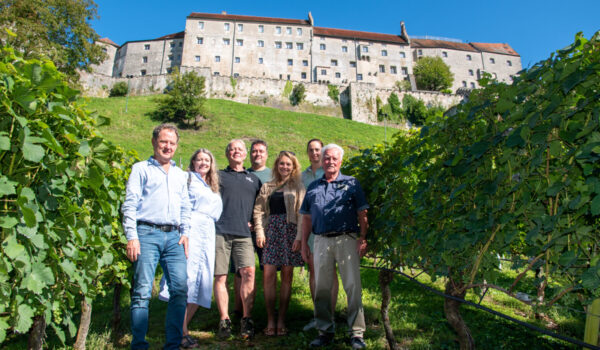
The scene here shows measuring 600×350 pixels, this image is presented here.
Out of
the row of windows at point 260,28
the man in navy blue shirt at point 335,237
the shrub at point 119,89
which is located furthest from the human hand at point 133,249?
the row of windows at point 260,28

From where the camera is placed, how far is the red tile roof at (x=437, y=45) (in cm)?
6606

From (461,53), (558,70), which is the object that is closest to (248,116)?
(558,70)

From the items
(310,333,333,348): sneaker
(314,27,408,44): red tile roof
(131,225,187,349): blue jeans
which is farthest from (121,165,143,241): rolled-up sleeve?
(314,27,408,44): red tile roof

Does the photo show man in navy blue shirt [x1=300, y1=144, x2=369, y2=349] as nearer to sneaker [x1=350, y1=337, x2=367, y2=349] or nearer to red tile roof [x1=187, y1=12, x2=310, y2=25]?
sneaker [x1=350, y1=337, x2=367, y2=349]

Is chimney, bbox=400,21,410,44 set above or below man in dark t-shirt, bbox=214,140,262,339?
above

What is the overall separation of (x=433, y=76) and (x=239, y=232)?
60.5m

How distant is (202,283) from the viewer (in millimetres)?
4426

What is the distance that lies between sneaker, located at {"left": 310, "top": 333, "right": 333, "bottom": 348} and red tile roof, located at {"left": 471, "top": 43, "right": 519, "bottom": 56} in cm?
7526

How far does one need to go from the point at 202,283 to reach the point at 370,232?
6.89ft

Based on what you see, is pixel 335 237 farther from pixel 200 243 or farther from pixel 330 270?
pixel 200 243

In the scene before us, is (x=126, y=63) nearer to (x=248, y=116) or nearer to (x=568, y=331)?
(x=248, y=116)

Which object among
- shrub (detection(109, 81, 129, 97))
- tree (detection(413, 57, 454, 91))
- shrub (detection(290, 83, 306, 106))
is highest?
tree (detection(413, 57, 454, 91))

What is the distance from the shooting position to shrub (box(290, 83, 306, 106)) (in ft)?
156

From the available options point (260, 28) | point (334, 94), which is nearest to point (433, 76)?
point (334, 94)
